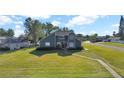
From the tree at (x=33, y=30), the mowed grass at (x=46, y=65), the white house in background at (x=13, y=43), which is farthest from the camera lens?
the white house in background at (x=13, y=43)

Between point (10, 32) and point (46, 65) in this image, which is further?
point (10, 32)

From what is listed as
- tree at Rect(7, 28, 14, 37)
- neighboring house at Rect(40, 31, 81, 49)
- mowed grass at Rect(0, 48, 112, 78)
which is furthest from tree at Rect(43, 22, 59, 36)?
tree at Rect(7, 28, 14, 37)

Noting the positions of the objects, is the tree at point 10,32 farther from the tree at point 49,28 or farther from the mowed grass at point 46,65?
the tree at point 49,28

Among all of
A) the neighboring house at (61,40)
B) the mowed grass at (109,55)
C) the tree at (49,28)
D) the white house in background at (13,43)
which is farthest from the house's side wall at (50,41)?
the mowed grass at (109,55)

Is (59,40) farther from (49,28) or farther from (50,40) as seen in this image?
(49,28)

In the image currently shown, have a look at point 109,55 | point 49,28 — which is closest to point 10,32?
point 49,28

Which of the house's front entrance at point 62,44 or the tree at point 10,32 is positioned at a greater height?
the tree at point 10,32
